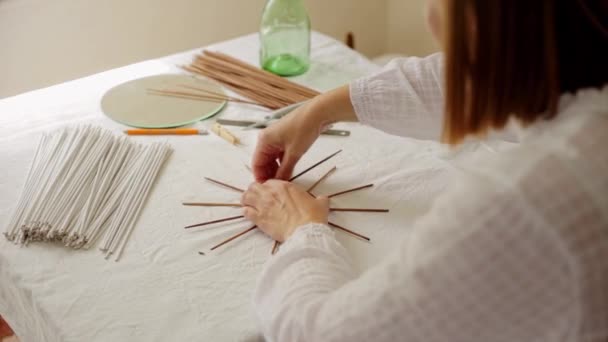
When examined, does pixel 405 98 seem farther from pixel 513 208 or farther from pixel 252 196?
pixel 513 208

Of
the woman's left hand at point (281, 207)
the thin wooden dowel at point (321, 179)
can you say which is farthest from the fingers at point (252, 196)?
the thin wooden dowel at point (321, 179)

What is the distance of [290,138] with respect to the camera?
1.11 m

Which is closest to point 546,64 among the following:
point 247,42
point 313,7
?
point 247,42

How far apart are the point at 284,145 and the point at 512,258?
614mm

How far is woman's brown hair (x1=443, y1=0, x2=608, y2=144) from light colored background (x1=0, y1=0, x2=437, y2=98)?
4.58 ft

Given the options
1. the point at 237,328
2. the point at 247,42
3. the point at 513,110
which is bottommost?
the point at 237,328

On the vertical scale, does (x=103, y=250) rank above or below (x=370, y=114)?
below

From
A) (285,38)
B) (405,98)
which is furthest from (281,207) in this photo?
(285,38)

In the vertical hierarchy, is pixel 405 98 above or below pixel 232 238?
above

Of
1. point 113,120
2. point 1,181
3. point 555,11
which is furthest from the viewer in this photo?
point 113,120

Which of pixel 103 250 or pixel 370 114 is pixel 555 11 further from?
pixel 103 250

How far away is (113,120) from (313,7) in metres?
1.73

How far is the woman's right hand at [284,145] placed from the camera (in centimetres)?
110

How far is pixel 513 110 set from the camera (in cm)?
63
